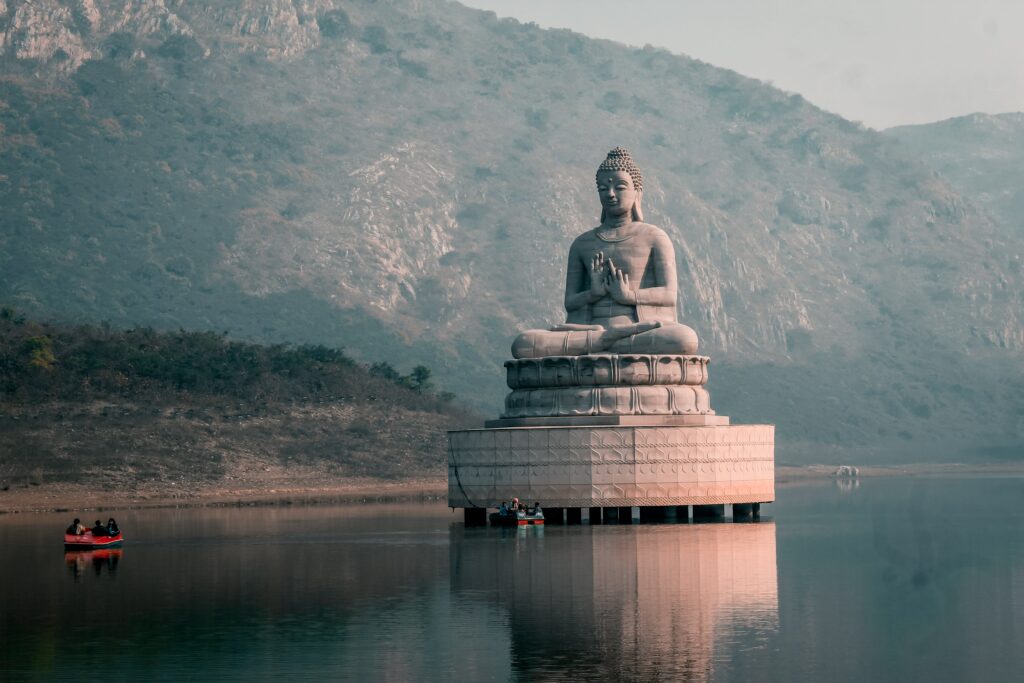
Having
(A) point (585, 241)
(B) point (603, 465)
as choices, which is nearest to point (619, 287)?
(A) point (585, 241)

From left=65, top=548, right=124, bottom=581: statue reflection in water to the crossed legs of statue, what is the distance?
43.9 ft

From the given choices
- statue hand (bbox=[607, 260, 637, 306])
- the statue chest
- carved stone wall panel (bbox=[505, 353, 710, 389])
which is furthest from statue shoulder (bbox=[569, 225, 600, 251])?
carved stone wall panel (bbox=[505, 353, 710, 389])

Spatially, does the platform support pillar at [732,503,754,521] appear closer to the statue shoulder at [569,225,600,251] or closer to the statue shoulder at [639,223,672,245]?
the statue shoulder at [639,223,672,245]

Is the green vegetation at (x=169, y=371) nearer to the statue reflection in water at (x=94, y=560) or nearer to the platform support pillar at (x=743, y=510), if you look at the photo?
the platform support pillar at (x=743, y=510)

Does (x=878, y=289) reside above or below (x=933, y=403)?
above

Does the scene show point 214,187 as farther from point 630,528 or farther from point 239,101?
point 630,528

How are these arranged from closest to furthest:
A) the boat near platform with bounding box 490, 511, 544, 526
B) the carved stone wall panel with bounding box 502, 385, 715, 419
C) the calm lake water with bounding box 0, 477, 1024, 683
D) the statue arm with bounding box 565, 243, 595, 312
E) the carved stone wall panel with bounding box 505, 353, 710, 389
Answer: the calm lake water with bounding box 0, 477, 1024, 683 → the boat near platform with bounding box 490, 511, 544, 526 → the carved stone wall panel with bounding box 502, 385, 715, 419 → the carved stone wall panel with bounding box 505, 353, 710, 389 → the statue arm with bounding box 565, 243, 595, 312

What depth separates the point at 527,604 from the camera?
28500 mm

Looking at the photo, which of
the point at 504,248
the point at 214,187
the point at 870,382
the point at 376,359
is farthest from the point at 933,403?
the point at 214,187

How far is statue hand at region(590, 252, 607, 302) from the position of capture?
52.0 metres

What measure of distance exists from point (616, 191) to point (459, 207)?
10070cm

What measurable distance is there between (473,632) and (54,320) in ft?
286

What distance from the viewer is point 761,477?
5038 centimetres

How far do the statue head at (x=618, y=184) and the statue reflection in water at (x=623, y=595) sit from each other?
12218 mm
